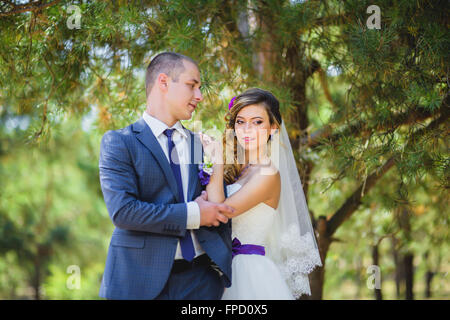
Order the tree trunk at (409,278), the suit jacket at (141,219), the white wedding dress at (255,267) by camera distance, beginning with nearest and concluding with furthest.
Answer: the suit jacket at (141,219), the white wedding dress at (255,267), the tree trunk at (409,278)

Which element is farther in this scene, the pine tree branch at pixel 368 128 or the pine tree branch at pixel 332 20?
the pine tree branch at pixel 332 20

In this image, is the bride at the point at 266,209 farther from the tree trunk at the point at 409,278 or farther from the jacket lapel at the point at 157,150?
the tree trunk at the point at 409,278

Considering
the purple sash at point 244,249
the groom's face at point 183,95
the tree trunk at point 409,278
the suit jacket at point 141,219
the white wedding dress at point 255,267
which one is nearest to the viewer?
the suit jacket at point 141,219

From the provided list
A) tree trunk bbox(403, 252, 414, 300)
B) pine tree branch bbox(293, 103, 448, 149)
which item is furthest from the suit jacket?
tree trunk bbox(403, 252, 414, 300)

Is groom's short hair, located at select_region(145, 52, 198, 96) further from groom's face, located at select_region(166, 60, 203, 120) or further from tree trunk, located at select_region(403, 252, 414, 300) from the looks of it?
tree trunk, located at select_region(403, 252, 414, 300)

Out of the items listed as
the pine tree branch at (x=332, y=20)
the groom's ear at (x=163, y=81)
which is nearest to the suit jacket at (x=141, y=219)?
the groom's ear at (x=163, y=81)

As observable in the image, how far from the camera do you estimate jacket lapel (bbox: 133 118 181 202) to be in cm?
251

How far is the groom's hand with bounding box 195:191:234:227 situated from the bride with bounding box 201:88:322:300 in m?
0.31

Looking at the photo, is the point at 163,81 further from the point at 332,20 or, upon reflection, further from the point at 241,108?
the point at 332,20

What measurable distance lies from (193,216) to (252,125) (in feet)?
3.25

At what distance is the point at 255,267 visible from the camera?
9.65 ft

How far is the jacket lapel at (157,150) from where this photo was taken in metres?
2.51
